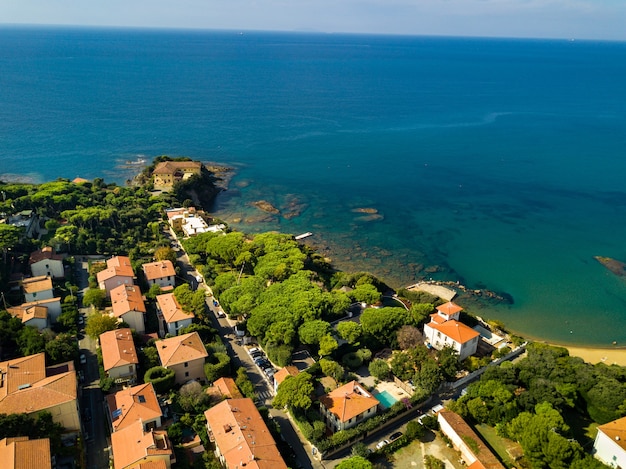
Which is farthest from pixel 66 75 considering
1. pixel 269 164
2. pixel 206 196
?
pixel 206 196

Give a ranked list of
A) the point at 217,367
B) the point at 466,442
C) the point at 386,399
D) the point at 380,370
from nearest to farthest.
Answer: the point at 466,442 < the point at 217,367 < the point at 386,399 < the point at 380,370

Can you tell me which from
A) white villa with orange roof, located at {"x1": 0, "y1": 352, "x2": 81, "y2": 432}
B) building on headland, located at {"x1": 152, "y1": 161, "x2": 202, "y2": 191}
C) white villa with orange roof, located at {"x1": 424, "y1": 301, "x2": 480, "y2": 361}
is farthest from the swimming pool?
building on headland, located at {"x1": 152, "y1": 161, "x2": 202, "y2": 191}

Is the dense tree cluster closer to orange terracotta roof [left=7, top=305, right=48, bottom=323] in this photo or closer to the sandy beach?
the sandy beach

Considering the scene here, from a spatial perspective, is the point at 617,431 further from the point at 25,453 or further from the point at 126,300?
the point at 126,300

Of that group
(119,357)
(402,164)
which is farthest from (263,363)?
(402,164)

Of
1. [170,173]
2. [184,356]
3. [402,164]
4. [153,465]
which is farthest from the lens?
[402,164]

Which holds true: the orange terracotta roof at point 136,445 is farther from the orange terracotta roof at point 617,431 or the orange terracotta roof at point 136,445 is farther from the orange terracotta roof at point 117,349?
the orange terracotta roof at point 617,431
